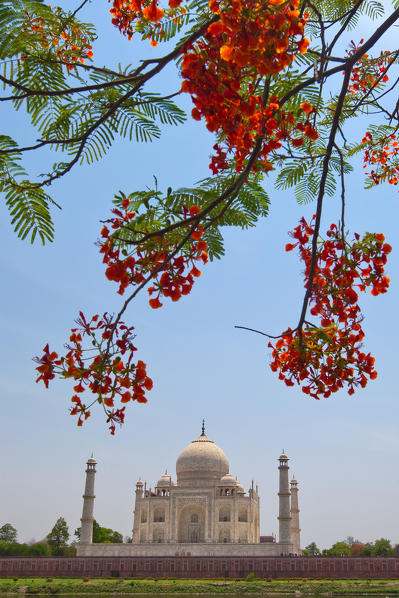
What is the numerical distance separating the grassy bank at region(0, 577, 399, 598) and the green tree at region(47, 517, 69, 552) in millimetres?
18068

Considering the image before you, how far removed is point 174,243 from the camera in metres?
2.52

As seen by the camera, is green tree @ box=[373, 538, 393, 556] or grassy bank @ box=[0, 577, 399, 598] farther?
green tree @ box=[373, 538, 393, 556]

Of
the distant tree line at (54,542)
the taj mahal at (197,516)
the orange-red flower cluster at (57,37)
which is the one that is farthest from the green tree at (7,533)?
the orange-red flower cluster at (57,37)

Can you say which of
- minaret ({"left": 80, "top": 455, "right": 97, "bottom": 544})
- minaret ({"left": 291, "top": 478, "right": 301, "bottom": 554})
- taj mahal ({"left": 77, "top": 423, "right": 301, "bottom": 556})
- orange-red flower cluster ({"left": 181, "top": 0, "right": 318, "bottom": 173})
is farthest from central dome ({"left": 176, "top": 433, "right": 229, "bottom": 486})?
orange-red flower cluster ({"left": 181, "top": 0, "right": 318, "bottom": 173})

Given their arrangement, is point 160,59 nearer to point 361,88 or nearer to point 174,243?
point 174,243

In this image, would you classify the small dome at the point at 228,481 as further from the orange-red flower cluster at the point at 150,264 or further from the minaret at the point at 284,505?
the orange-red flower cluster at the point at 150,264

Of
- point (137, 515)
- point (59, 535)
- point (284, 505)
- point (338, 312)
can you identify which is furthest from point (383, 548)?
point (338, 312)

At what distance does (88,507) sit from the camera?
2977 centimetres

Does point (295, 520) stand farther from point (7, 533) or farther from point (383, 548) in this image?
point (7, 533)

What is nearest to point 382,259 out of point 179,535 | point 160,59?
point 160,59

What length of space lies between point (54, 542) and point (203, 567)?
18.5 meters

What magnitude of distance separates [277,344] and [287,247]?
543mm

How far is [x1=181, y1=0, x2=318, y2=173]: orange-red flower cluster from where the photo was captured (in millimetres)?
1670

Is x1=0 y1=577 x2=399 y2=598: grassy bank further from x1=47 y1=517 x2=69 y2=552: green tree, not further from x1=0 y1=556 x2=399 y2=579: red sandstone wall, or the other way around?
x1=47 y1=517 x2=69 y2=552: green tree
